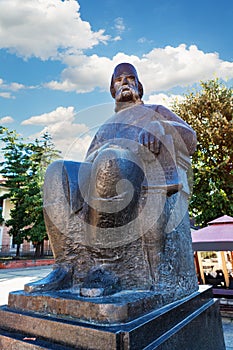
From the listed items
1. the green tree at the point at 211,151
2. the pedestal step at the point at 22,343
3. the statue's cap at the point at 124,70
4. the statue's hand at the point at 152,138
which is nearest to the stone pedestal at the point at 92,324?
the pedestal step at the point at 22,343

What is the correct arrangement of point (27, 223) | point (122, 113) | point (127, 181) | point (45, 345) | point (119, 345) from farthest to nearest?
point (27, 223) → point (122, 113) → point (127, 181) → point (45, 345) → point (119, 345)

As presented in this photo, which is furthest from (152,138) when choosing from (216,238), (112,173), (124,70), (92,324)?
(216,238)

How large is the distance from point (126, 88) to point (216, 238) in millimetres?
3720

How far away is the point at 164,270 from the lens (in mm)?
1694

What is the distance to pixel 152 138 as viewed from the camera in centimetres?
191

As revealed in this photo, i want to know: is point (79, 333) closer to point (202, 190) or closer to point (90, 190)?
point (90, 190)

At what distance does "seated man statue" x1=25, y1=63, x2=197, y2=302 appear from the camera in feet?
5.35

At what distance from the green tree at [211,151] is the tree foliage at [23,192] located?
8.44 m

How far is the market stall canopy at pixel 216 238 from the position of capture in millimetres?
4848

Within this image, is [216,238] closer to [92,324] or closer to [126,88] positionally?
[126,88]

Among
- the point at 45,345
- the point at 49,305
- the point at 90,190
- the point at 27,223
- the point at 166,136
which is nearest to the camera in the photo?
the point at 45,345

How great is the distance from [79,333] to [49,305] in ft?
0.91

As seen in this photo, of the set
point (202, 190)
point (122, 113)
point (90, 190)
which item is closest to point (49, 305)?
point (90, 190)

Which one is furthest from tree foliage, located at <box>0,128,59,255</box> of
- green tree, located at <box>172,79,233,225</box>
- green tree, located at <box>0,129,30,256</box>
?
green tree, located at <box>172,79,233,225</box>
